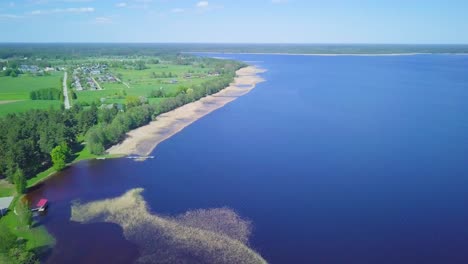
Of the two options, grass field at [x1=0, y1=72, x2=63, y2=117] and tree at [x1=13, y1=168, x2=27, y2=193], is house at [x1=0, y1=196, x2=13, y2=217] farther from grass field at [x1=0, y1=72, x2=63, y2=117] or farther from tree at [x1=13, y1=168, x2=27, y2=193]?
grass field at [x1=0, y1=72, x2=63, y2=117]

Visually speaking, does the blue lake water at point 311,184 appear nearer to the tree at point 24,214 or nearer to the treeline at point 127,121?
the tree at point 24,214

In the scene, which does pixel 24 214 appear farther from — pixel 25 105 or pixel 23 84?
pixel 23 84

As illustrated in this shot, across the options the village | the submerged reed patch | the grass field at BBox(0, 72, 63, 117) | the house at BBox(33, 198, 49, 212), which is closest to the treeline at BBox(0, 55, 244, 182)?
the house at BBox(33, 198, 49, 212)

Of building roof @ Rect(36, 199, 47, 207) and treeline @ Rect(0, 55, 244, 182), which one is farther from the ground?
treeline @ Rect(0, 55, 244, 182)

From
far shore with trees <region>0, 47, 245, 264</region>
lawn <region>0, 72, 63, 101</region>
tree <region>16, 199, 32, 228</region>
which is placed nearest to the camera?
far shore with trees <region>0, 47, 245, 264</region>

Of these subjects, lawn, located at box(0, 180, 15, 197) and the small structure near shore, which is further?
lawn, located at box(0, 180, 15, 197)

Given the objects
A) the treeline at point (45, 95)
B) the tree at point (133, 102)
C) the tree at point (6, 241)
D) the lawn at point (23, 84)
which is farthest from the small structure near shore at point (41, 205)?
the lawn at point (23, 84)

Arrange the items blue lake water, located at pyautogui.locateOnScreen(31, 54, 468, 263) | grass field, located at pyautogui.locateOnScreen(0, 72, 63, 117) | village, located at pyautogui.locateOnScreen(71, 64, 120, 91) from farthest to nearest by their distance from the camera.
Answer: village, located at pyautogui.locateOnScreen(71, 64, 120, 91)
grass field, located at pyautogui.locateOnScreen(0, 72, 63, 117)
blue lake water, located at pyautogui.locateOnScreen(31, 54, 468, 263)

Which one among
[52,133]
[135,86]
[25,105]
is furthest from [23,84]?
[52,133]

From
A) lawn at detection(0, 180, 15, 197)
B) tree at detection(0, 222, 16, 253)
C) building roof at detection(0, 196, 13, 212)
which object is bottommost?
lawn at detection(0, 180, 15, 197)
